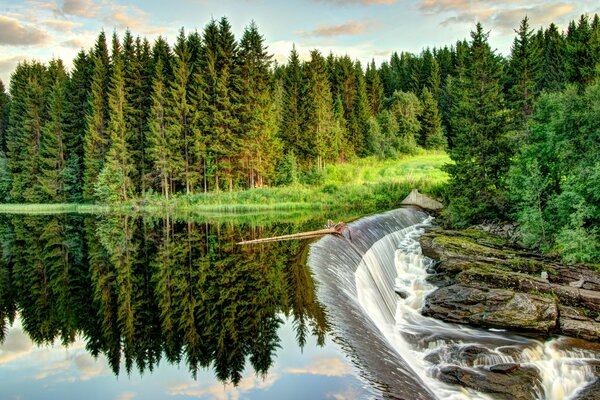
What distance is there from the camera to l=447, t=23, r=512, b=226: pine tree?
2483 cm

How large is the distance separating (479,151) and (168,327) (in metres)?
21.3

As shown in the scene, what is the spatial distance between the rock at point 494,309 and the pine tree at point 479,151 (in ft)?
40.1

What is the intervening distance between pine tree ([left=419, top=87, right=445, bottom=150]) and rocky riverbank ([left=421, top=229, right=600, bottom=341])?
51.5 meters

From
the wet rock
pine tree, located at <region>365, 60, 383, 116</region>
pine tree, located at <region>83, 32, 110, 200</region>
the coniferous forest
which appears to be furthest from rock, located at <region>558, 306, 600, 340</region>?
pine tree, located at <region>365, 60, 383, 116</region>

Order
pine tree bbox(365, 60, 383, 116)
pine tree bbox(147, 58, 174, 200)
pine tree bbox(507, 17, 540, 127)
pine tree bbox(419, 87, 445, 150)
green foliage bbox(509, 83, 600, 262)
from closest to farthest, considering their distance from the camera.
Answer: green foliage bbox(509, 83, 600, 262)
pine tree bbox(507, 17, 540, 127)
pine tree bbox(147, 58, 174, 200)
pine tree bbox(419, 87, 445, 150)
pine tree bbox(365, 60, 383, 116)

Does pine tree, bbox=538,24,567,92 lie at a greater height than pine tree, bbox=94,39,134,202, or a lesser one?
greater

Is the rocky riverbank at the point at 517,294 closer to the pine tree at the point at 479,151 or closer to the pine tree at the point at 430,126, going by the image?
the pine tree at the point at 479,151

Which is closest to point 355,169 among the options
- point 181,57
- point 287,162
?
point 287,162

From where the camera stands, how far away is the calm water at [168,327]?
730 cm

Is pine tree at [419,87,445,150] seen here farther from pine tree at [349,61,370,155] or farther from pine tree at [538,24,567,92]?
pine tree at [538,24,567,92]

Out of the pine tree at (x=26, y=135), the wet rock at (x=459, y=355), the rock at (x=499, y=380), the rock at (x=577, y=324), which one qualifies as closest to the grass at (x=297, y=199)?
the pine tree at (x=26, y=135)

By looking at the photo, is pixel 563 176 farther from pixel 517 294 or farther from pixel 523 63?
pixel 523 63

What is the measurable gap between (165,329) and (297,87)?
4488 centimetres

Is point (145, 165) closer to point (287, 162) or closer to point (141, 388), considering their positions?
point (287, 162)
